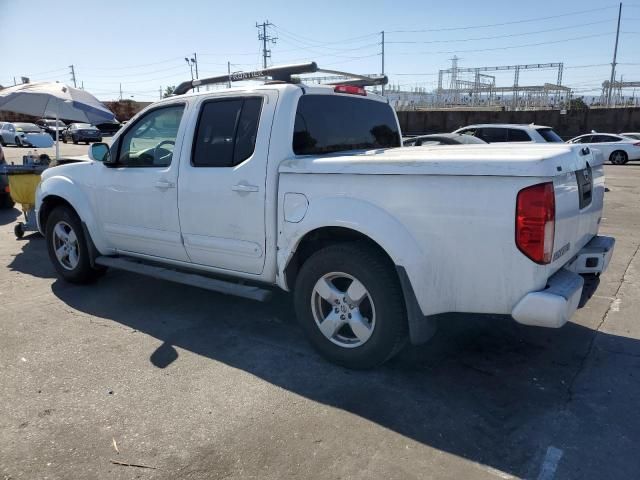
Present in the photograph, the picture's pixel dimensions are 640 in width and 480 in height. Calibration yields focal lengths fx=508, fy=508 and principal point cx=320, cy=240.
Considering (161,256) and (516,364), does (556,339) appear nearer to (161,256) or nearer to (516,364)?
(516,364)

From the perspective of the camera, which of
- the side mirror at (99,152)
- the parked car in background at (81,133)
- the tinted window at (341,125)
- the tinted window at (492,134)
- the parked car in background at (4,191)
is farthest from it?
the parked car in background at (81,133)

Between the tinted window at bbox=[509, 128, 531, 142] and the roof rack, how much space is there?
330 inches

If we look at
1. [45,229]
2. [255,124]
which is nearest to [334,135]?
[255,124]

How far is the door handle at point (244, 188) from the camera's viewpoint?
12.5ft

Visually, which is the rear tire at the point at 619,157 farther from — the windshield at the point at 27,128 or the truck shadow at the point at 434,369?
the windshield at the point at 27,128

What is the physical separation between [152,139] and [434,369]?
3239 millimetres

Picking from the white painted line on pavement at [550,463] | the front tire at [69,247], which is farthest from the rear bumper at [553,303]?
the front tire at [69,247]

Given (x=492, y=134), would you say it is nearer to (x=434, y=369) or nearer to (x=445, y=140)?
(x=445, y=140)

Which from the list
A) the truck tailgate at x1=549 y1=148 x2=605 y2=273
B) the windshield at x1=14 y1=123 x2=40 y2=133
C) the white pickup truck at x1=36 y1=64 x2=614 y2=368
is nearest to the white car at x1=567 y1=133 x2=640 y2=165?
the truck tailgate at x1=549 y1=148 x2=605 y2=273

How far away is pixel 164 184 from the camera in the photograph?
441cm

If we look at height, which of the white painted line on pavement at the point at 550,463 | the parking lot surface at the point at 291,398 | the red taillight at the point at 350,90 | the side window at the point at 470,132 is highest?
the red taillight at the point at 350,90

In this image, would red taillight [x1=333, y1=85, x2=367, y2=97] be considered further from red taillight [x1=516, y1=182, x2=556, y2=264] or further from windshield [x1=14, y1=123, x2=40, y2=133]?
windshield [x1=14, y1=123, x2=40, y2=133]

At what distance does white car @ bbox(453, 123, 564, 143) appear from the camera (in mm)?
12359

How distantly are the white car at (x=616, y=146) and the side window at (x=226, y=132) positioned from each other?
2007 centimetres
